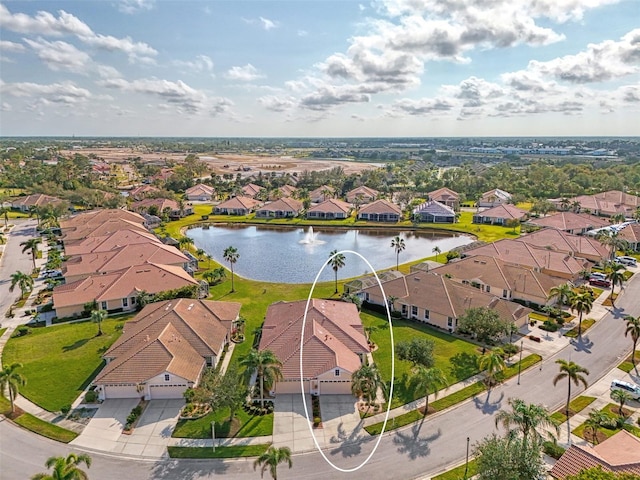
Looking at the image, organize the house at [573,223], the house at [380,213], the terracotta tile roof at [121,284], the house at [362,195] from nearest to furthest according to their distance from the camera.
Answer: the terracotta tile roof at [121,284], the house at [573,223], the house at [380,213], the house at [362,195]

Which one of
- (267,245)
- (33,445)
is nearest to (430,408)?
(33,445)

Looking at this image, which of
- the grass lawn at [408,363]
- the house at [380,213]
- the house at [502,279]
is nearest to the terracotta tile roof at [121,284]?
the grass lawn at [408,363]

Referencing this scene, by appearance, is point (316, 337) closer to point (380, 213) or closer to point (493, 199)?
point (380, 213)

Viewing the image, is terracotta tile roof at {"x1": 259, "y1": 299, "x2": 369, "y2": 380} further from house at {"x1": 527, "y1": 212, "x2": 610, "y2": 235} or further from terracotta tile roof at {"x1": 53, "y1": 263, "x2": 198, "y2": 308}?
house at {"x1": 527, "y1": 212, "x2": 610, "y2": 235}

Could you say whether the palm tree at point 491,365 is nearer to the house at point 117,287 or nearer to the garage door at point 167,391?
the garage door at point 167,391

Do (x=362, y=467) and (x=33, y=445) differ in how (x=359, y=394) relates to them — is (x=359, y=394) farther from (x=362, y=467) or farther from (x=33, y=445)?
(x=33, y=445)

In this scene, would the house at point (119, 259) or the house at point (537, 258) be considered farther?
the house at point (537, 258)

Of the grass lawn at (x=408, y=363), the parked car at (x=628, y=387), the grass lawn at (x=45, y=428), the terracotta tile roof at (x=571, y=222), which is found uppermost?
the terracotta tile roof at (x=571, y=222)
